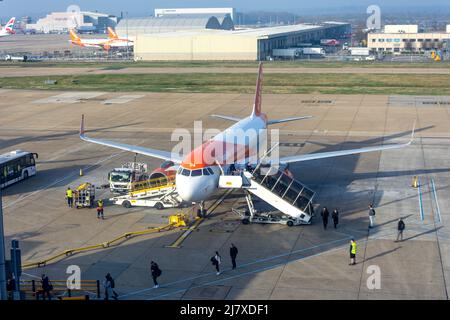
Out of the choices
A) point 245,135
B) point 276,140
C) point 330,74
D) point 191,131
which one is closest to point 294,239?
point 245,135

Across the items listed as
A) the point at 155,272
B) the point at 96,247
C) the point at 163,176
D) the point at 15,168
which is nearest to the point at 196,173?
the point at 163,176

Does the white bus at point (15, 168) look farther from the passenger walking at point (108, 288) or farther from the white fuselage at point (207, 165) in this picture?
the passenger walking at point (108, 288)

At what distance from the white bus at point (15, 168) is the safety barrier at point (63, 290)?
19.8 meters

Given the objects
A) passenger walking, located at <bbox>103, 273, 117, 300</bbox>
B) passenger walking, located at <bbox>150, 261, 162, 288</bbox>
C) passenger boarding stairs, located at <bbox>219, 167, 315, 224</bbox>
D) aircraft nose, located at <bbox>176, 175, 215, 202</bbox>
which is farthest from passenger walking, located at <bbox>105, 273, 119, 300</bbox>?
passenger boarding stairs, located at <bbox>219, 167, 315, 224</bbox>

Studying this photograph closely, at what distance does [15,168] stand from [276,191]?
22552 millimetres

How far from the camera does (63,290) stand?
2919 centimetres

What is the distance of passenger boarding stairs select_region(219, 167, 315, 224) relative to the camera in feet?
126

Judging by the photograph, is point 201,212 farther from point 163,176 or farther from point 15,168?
point 15,168

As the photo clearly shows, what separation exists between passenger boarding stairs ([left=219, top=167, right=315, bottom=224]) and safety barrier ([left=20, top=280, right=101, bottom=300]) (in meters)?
12.4

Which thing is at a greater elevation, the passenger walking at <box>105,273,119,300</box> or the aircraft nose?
the aircraft nose

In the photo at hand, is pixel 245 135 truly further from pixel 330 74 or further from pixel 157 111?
pixel 330 74

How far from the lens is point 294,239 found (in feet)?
118

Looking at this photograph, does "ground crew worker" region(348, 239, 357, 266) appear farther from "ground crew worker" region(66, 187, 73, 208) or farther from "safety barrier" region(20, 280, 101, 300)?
"ground crew worker" region(66, 187, 73, 208)

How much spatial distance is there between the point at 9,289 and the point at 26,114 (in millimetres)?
62073
